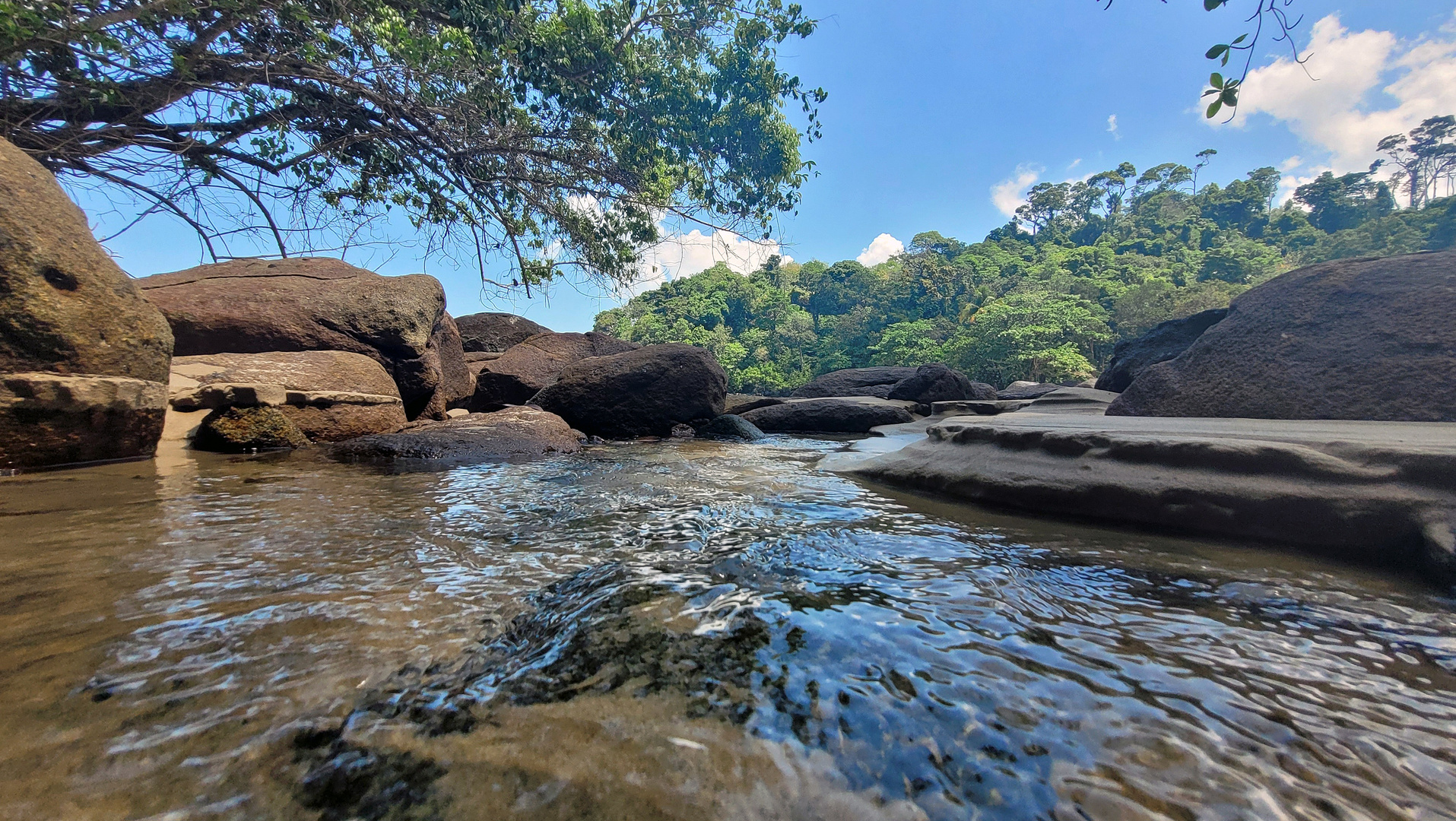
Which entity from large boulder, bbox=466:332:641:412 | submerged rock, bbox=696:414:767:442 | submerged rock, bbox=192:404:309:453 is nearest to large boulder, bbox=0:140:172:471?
submerged rock, bbox=192:404:309:453

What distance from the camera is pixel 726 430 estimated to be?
8.27 m

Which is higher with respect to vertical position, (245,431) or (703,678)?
(245,431)

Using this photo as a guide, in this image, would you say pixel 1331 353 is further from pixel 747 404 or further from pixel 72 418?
pixel 747 404

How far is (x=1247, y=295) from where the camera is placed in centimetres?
504

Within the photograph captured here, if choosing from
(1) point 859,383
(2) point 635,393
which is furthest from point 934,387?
(2) point 635,393

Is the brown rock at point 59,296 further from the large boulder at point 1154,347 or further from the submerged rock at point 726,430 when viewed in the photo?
the large boulder at point 1154,347

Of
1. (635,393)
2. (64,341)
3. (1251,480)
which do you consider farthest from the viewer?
(635,393)

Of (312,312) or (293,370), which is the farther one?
(312,312)

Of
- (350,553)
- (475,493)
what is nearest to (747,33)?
(475,493)

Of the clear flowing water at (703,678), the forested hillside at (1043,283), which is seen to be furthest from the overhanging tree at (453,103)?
the forested hillside at (1043,283)

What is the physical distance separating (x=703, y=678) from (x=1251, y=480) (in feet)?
7.69

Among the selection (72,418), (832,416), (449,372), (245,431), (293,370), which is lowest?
(832,416)

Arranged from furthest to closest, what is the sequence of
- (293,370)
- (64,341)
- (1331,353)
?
(293,370) → (1331,353) → (64,341)

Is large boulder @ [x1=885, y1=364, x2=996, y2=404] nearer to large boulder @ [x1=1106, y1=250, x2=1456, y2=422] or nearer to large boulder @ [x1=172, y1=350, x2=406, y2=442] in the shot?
large boulder @ [x1=1106, y1=250, x2=1456, y2=422]
